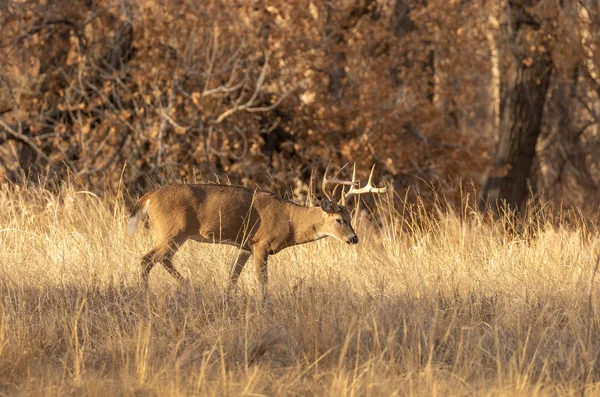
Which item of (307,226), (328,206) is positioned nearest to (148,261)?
(307,226)

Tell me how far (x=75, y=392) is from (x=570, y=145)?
16.7m

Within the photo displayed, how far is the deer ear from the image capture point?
9109 mm

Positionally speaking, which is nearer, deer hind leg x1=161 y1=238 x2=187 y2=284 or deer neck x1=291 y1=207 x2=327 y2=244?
deer hind leg x1=161 y1=238 x2=187 y2=284

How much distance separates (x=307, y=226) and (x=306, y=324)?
2829mm

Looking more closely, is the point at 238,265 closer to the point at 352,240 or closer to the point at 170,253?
the point at 170,253

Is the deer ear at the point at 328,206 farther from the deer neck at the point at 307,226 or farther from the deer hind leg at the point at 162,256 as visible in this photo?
the deer hind leg at the point at 162,256

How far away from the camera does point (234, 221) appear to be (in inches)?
360

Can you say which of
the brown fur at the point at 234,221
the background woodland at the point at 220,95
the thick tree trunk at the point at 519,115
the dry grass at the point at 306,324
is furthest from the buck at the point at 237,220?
the thick tree trunk at the point at 519,115

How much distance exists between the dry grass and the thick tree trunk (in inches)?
229

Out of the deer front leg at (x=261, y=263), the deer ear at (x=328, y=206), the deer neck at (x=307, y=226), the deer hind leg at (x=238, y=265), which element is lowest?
the deer hind leg at (x=238, y=265)

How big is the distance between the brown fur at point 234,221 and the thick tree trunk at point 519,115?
636cm

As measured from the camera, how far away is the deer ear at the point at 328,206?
9109mm

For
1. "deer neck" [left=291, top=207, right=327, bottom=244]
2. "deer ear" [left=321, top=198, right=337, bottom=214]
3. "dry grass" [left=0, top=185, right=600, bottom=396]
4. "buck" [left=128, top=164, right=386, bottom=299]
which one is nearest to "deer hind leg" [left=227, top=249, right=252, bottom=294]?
"buck" [left=128, top=164, right=386, bottom=299]

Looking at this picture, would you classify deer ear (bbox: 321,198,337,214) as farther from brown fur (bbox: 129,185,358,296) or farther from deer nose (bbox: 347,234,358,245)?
deer nose (bbox: 347,234,358,245)
